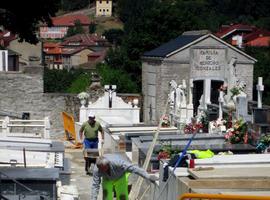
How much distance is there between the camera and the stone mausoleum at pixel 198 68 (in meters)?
25.5

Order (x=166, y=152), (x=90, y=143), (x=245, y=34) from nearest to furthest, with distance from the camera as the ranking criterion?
(x=166, y=152) < (x=90, y=143) < (x=245, y=34)

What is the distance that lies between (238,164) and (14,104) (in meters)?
16.4

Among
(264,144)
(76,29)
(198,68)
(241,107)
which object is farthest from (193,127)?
(76,29)

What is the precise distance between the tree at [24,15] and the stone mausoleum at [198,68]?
1149 centimetres

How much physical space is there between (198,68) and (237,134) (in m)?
11.0

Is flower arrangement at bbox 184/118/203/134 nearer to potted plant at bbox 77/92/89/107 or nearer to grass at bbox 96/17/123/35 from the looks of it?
potted plant at bbox 77/92/89/107

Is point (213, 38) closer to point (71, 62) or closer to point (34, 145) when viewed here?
point (34, 145)

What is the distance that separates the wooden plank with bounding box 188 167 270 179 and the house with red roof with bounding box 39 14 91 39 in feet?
508

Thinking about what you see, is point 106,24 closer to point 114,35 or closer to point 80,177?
point 114,35

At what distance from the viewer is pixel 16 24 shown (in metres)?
13.7

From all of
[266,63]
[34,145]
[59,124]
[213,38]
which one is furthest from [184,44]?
[266,63]

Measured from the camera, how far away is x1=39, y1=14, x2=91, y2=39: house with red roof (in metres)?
166

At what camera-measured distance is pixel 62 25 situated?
166 meters

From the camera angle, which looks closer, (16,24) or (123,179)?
(123,179)
